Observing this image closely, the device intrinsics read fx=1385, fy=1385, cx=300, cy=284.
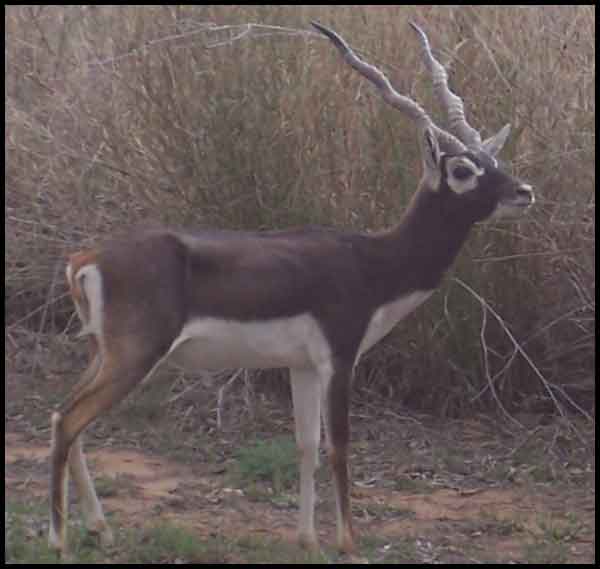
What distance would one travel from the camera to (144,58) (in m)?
8.77

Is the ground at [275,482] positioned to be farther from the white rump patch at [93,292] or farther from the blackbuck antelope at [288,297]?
the white rump patch at [93,292]

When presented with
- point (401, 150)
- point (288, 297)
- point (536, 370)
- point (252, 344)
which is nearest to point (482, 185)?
point (288, 297)

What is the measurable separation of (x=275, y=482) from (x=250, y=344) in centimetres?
168

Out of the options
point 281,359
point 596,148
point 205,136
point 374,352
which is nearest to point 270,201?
point 205,136

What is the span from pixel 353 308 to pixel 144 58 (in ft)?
10.5

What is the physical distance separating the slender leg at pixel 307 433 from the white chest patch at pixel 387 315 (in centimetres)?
29

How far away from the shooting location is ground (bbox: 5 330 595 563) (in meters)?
6.52

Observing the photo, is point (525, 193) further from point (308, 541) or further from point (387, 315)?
point (308, 541)

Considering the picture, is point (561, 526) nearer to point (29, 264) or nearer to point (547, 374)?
point (547, 374)

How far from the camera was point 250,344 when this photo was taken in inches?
239

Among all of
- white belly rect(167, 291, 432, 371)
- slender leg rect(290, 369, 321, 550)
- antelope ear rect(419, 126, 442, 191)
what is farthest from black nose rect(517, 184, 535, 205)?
slender leg rect(290, 369, 321, 550)

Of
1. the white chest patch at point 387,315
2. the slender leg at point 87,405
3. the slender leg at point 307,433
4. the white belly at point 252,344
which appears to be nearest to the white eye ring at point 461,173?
the white chest patch at point 387,315

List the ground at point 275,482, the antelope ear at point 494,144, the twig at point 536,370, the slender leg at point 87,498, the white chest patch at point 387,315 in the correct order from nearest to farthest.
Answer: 1. the slender leg at point 87,498
2. the white chest patch at point 387,315
3. the ground at point 275,482
4. the antelope ear at point 494,144
5. the twig at point 536,370

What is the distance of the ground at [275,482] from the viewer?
21.4ft
